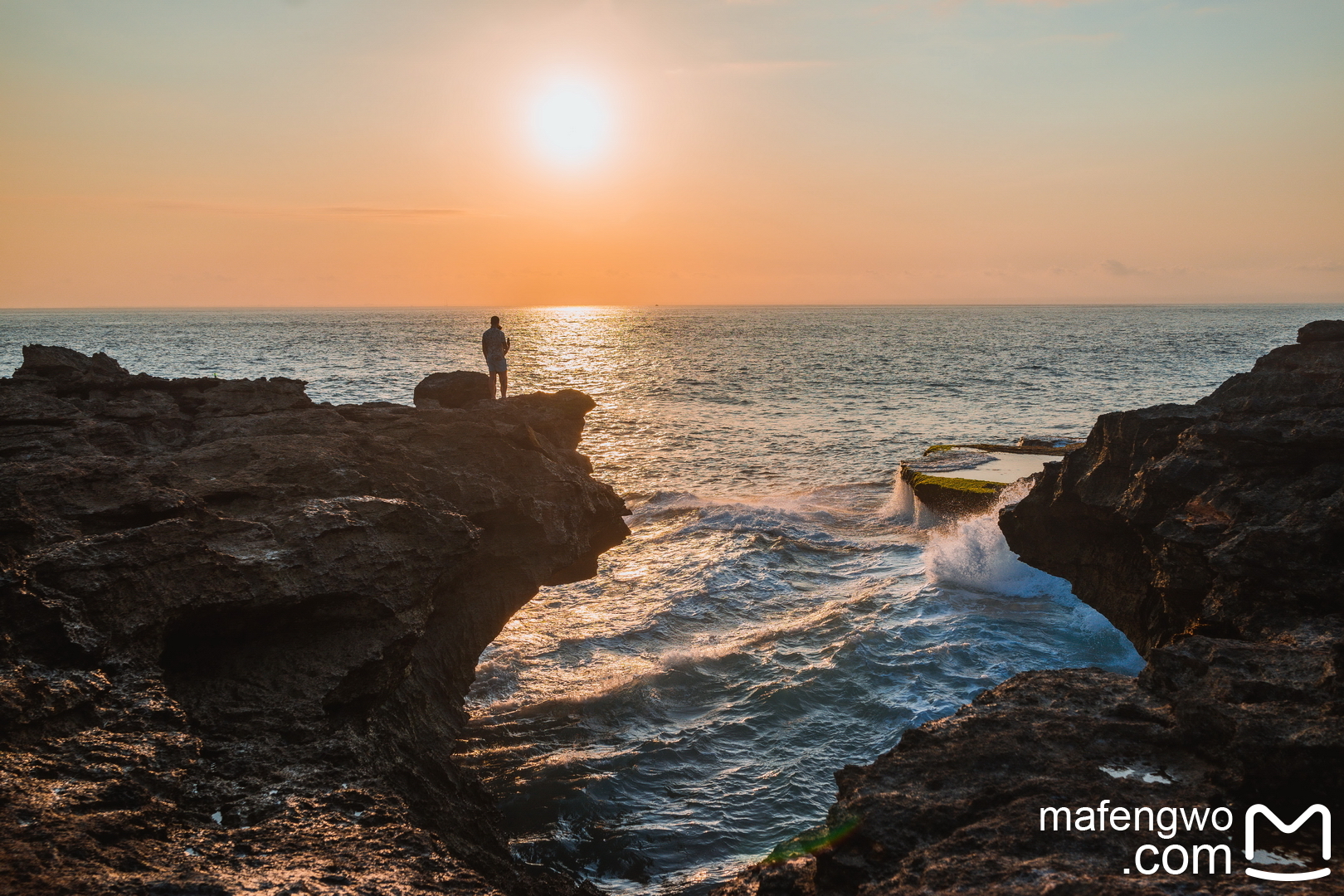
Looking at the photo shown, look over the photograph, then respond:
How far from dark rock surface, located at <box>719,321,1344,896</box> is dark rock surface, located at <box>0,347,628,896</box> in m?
2.54

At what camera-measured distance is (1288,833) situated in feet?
14.2

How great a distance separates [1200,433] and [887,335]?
399 feet

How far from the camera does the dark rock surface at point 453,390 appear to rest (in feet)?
53.7

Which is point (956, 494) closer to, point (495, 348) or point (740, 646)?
point (740, 646)

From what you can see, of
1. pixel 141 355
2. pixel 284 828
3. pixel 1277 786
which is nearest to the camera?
pixel 1277 786

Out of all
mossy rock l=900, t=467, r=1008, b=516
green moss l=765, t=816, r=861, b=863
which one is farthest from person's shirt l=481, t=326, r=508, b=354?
green moss l=765, t=816, r=861, b=863

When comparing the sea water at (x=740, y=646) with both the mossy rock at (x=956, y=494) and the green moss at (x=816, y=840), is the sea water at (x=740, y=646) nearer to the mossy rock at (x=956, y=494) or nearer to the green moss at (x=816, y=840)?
the mossy rock at (x=956, y=494)

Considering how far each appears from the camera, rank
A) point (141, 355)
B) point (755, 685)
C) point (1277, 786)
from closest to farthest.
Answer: point (1277, 786)
point (755, 685)
point (141, 355)

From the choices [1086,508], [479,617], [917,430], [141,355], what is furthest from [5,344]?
[1086,508]

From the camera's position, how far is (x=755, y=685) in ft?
37.2

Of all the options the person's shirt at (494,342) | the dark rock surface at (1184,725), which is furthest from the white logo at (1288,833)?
the person's shirt at (494,342)

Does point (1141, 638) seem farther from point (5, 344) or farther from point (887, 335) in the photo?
point (887, 335)

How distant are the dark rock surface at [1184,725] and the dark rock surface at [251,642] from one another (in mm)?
2542

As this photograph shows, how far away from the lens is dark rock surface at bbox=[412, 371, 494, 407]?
1636 centimetres
